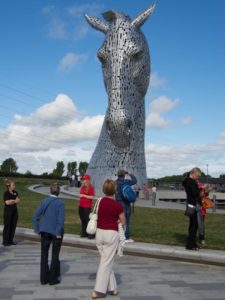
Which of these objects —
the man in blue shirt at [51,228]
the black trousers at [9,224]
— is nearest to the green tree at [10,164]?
the black trousers at [9,224]

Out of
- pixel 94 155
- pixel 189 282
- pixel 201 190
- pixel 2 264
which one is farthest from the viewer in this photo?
pixel 94 155

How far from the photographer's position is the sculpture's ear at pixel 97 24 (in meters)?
30.3

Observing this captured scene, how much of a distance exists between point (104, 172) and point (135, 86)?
19.8ft

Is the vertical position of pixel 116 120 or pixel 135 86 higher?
pixel 135 86

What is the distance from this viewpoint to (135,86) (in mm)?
29938

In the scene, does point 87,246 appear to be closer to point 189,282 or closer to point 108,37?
point 189,282

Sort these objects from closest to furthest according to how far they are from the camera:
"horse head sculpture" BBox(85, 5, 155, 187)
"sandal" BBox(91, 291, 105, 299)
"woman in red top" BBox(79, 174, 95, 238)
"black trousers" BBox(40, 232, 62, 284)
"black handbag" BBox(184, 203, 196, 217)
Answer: "sandal" BBox(91, 291, 105, 299) < "black trousers" BBox(40, 232, 62, 284) < "black handbag" BBox(184, 203, 196, 217) < "woman in red top" BBox(79, 174, 95, 238) < "horse head sculpture" BBox(85, 5, 155, 187)

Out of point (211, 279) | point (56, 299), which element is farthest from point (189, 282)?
point (56, 299)

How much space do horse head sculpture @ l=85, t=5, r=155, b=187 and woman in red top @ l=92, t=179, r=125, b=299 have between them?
22.8m

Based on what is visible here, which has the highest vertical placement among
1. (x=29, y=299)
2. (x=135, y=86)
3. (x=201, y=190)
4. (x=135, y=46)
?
(x=135, y=46)

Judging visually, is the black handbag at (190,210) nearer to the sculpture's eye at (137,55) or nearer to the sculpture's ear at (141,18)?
the sculpture's eye at (137,55)

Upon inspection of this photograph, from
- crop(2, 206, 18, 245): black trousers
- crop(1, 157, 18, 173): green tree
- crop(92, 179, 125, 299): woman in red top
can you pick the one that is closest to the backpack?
crop(2, 206, 18, 245): black trousers

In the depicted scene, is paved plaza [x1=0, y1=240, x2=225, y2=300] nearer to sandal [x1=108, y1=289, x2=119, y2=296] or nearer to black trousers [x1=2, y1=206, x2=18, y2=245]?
sandal [x1=108, y1=289, x2=119, y2=296]

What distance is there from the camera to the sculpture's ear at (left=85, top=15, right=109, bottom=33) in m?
30.3
